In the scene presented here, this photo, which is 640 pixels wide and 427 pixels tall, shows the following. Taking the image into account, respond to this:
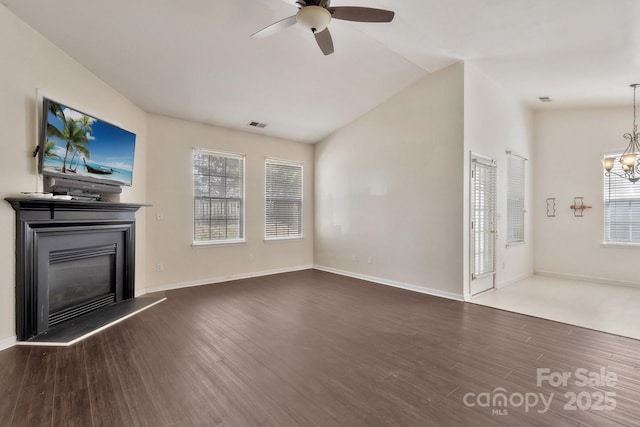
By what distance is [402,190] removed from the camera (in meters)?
4.95

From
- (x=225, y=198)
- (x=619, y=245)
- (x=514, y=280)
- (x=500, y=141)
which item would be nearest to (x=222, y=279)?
(x=225, y=198)

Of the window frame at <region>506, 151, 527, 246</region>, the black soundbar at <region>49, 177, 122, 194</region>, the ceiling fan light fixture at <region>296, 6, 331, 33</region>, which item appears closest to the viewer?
the ceiling fan light fixture at <region>296, 6, 331, 33</region>

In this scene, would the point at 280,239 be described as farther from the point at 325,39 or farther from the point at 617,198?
the point at 617,198

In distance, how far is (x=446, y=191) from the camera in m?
4.36

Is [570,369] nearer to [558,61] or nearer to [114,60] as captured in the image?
[558,61]

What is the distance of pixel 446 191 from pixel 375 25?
7.78 feet

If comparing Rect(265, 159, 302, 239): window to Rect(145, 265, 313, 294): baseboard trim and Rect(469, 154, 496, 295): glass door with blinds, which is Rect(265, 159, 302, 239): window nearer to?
Rect(145, 265, 313, 294): baseboard trim

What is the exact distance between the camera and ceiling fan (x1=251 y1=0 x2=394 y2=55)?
7.45ft

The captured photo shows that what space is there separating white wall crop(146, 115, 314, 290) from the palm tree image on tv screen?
79 centimetres

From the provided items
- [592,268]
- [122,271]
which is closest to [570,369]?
[592,268]

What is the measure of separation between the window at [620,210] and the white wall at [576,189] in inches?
3.6

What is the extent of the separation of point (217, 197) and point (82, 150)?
229 cm

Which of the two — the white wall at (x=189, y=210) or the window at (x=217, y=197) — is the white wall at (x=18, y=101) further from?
Answer: the window at (x=217, y=197)

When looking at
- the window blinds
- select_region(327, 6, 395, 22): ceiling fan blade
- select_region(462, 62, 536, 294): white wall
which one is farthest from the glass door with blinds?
select_region(327, 6, 395, 22): ceiling fan blade
